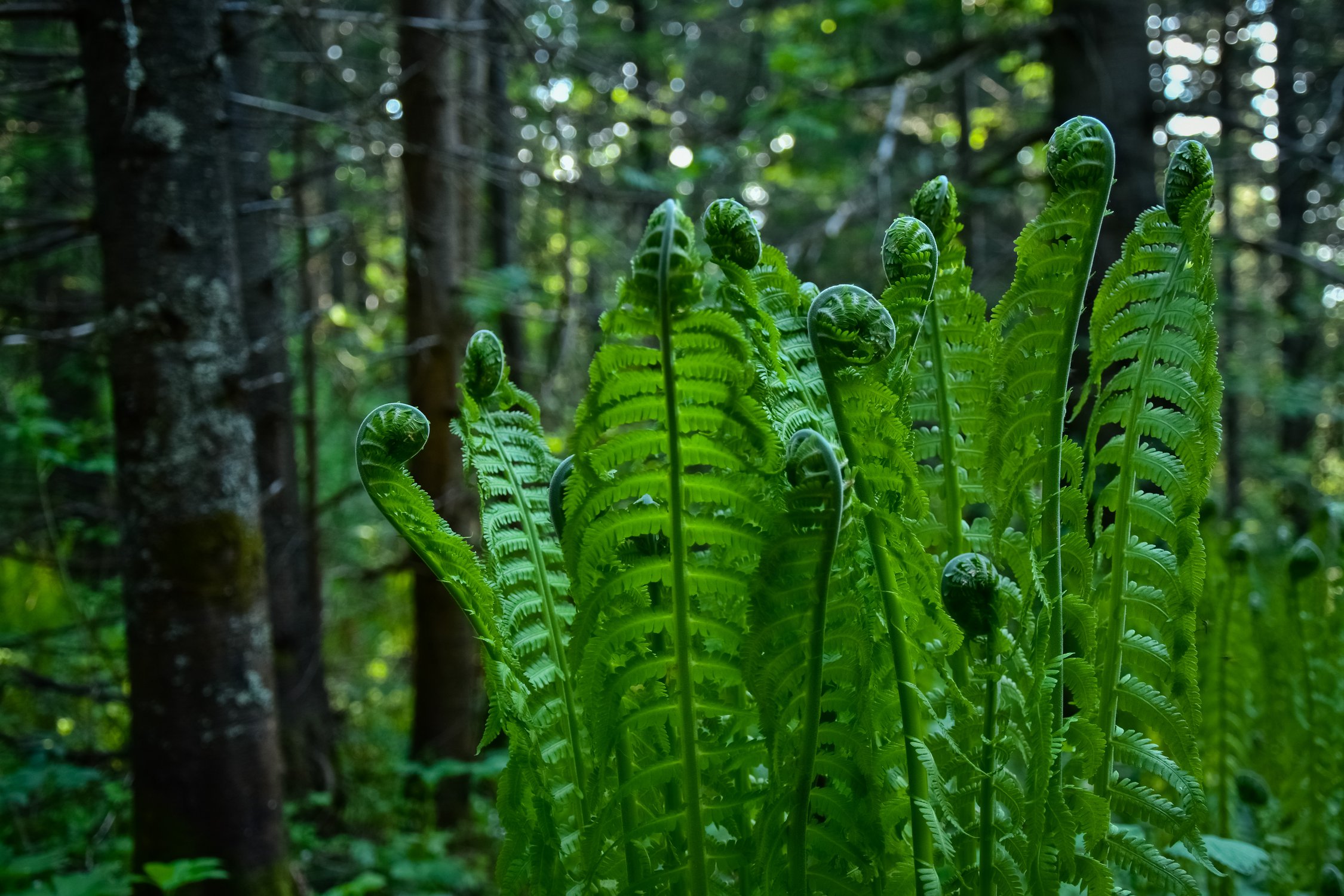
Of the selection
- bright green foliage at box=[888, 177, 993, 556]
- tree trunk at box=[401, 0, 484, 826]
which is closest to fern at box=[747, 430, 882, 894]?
bright green foliage at box=[888, 177, 993, 556]

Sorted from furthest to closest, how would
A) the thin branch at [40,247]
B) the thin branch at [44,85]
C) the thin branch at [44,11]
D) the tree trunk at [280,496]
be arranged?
the tree trunk at [280,496], the thin branch at [40,247], the thin branch at [44,85], the thin branch at [44,11]

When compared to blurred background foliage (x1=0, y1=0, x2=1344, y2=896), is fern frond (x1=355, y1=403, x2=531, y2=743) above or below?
below

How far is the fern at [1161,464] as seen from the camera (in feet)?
2.76

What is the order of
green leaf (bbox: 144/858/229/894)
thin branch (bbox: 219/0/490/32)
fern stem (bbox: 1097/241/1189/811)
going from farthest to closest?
thin branch (bbox: 219/0/490/32), green leaf (bbox: 144/858/229/894), fern stem (bbox: 1097/241/1189/811)

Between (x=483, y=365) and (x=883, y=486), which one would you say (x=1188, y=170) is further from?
(x=483, y=365)

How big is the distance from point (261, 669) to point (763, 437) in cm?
228

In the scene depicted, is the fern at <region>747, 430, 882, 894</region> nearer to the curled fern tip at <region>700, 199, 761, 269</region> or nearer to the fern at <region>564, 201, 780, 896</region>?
the fern at <region>564, 201, 780, 896</region>

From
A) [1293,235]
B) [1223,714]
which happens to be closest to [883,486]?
[1223,714]

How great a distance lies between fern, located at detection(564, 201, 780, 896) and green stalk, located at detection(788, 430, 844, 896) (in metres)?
0.06

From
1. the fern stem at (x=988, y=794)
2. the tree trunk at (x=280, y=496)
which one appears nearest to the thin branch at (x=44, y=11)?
the tree trunk at (x=280, y=496)

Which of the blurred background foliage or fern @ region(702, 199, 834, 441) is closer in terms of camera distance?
fern @ region(702, 199, 834, 441)

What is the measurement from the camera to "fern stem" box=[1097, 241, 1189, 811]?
0.87 metres

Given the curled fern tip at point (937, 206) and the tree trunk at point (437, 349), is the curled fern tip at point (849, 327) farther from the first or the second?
the tree trunk at point (437, 349)

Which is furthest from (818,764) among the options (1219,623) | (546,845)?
(1219,623)
